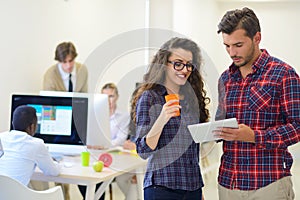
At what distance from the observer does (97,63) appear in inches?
69.1

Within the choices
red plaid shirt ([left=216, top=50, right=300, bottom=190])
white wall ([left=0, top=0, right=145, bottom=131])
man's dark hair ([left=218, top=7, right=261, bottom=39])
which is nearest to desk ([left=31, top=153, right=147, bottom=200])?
red plaid shirt ([left=216, top=50, right=300, bottom=190])

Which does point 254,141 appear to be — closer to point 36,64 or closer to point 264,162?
point 264,162

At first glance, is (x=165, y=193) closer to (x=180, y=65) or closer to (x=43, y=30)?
(x=180, y=65)

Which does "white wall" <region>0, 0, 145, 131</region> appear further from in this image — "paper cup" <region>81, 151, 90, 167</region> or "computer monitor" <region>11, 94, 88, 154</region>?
"paper cup" <region>81, 151, 90, 167</region>

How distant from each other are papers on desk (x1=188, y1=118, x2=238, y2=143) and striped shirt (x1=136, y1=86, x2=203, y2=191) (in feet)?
0.18

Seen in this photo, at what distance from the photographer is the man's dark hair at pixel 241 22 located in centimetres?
175

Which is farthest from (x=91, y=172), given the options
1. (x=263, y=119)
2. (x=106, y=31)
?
(x=106, y=31)

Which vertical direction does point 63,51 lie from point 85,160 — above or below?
above

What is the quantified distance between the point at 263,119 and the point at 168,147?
39 centimetres

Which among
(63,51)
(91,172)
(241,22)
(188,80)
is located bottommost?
(91,172)

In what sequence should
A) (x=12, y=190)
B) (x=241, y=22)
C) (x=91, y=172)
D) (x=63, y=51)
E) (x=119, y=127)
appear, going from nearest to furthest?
(x=241, y=22)
(x=12, y=190)
(x=119, y=127)
(x=91, y=172)
(x=63, y=51)

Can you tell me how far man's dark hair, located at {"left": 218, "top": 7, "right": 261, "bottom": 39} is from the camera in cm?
175

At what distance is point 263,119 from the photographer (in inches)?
68.8

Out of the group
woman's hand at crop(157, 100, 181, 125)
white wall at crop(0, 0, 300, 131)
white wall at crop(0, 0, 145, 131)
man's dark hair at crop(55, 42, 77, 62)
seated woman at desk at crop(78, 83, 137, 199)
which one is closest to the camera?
woman's hand at crop(157, 100, 181, 125)
